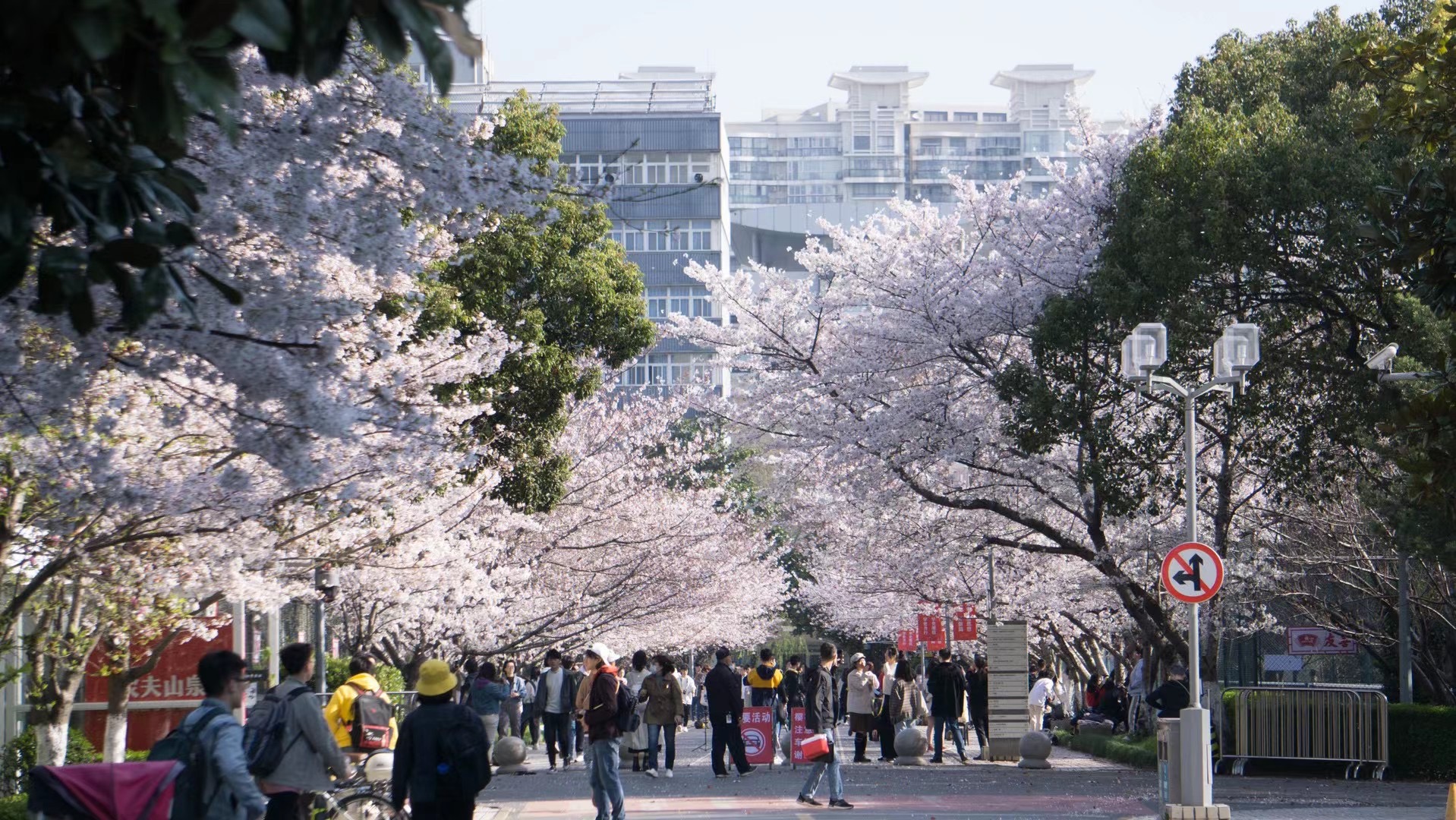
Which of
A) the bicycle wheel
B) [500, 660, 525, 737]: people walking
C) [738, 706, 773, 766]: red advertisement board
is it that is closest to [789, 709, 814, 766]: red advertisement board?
[738, 706, 773, 766]: red advertisement board

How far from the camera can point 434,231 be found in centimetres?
1399

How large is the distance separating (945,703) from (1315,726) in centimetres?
704

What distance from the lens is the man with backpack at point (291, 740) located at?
9.91 metres

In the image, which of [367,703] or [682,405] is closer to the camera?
[367,703]

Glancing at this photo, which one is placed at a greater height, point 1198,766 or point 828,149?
point 828,149

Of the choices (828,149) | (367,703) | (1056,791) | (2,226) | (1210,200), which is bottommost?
(1056,791)

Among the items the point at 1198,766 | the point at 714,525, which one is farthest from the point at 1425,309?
the point at 714,525

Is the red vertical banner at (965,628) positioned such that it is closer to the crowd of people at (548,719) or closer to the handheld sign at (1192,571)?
the crowd of people at (548,719)

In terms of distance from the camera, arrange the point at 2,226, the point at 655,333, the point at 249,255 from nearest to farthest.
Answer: the point at 2,226, the point at 249,255, the point at 655,333

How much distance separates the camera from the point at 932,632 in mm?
38781

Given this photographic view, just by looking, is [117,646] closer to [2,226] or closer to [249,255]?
[249,255]

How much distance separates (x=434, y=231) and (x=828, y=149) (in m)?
Answer: 177

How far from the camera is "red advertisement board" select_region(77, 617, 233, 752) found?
683 inches

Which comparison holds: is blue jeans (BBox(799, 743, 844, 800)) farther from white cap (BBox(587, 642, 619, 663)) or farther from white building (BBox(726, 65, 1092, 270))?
white building (BBox(726, 65, 1092, 270))
